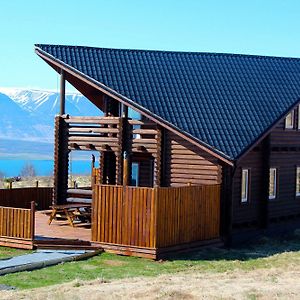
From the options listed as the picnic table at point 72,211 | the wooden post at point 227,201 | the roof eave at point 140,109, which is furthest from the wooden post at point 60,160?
the wooden post at point 227,201

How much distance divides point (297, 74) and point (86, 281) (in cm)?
1559

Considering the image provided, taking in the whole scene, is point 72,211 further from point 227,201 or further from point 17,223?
point 227,201

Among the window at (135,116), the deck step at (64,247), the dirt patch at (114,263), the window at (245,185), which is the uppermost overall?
the window at (135,116)

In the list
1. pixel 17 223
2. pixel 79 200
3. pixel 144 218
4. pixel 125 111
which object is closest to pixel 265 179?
pixel 125 111

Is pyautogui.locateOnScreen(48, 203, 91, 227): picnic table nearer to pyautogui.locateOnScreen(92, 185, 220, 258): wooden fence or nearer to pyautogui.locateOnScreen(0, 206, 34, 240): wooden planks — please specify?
pyautogui.locateOnScreen(0, 206, 34, 240): wooden planks

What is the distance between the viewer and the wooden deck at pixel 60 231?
2073 cm

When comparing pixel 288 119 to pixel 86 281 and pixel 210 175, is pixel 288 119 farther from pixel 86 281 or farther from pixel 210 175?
pixel 86 281

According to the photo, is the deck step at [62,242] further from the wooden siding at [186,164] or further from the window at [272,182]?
the window at [272,182]

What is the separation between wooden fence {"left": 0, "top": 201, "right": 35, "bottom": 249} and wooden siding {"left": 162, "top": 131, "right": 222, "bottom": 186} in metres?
5.11

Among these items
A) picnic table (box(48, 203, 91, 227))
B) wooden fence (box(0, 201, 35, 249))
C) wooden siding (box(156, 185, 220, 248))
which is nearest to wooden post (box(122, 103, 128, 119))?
Answer: picnic table (box(48, 203, 91, 227))

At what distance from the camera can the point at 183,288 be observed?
14.5 m

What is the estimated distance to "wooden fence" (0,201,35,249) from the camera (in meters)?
19.8

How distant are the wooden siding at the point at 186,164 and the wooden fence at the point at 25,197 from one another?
592 centimetres

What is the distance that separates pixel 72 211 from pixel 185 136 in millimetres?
4824
